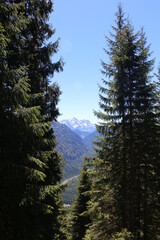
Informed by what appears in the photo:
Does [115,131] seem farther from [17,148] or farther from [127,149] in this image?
[17,148]

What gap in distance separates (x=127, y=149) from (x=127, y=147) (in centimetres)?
66

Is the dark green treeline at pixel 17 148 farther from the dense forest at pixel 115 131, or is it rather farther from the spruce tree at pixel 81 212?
the spruce tree at pixel 81 212

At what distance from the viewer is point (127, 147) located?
12906 millimetres

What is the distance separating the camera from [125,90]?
13195 mm

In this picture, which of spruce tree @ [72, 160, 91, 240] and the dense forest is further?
spruce tree @ [72, 160, 91, 240]

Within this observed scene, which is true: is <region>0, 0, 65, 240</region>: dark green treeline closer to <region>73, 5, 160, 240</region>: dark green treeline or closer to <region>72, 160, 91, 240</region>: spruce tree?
<region>73, 5, 160, 240</region>: dark green treeline

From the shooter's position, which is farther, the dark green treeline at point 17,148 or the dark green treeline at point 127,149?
the dark green treeline at point 127,149

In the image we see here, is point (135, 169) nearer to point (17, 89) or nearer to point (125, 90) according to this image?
point (125, 90)

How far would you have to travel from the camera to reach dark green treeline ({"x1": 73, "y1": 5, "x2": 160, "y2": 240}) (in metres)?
12.3

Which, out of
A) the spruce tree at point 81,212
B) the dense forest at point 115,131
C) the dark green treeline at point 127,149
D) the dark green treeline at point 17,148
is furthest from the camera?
the spruce tree at point 81,212

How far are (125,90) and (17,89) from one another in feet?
27.2

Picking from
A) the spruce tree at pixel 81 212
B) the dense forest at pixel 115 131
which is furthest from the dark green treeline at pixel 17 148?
the spruce tree at pixel 81 212

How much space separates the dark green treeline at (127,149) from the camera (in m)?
12.3

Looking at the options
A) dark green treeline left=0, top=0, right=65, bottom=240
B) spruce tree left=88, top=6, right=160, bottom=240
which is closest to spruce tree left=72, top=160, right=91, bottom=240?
spruce tree left=88, top=6, right=160, bottom=240
